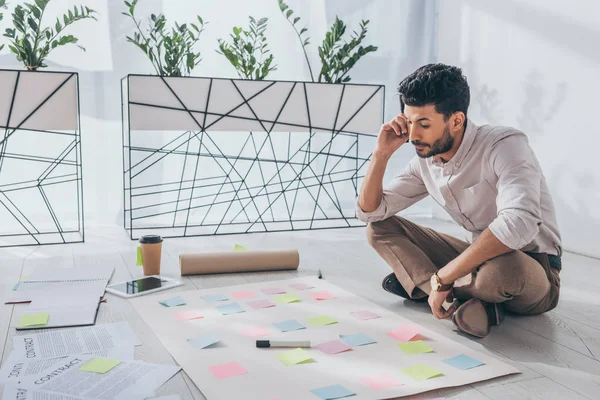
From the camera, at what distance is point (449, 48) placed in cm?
414

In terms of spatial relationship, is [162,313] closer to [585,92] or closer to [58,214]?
[58,214]

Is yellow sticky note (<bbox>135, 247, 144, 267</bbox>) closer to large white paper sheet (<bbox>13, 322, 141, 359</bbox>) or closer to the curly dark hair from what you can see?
large white paper sheet (<bbox>13, 322, 141, 359</bbox>)

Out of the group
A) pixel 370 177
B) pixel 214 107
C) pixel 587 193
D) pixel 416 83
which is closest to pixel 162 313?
pixel 370 177

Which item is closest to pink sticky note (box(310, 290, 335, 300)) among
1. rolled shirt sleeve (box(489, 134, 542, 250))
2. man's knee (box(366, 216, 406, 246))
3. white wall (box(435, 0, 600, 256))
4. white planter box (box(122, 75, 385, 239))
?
man's knee (box(366, 216, 406, 246))

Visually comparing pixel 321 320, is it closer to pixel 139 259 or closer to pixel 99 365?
pixel 99 365

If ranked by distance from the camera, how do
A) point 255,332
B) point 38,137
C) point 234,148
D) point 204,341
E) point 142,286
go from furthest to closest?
point 234,148 < point 38,137 < point 142,286 < point 255,332 < point 204,341

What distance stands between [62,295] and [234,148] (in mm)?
1830

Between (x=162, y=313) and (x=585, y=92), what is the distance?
7.56 feet

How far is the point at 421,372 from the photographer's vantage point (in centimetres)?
157

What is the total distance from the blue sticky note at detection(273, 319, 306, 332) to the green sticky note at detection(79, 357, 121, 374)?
20.0 inches

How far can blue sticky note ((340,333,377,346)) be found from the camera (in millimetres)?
1780

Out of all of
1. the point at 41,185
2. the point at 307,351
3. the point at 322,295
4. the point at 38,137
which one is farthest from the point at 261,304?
the point at 38,137

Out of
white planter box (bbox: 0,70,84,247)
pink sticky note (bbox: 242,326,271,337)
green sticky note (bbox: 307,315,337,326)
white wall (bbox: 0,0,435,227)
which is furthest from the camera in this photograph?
white wall (bbox: 0,0,435,227)

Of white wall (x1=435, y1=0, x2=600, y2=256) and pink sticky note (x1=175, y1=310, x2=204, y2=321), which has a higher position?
white wall (x1=435, y1=0, x2=600, y2=256)
